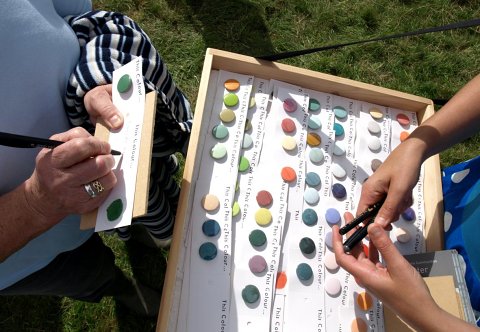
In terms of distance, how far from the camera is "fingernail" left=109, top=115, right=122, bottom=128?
2.59ft

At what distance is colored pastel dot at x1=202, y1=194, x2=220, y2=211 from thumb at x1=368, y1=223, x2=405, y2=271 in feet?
1.14

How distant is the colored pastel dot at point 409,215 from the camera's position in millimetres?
1024

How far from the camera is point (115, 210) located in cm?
73

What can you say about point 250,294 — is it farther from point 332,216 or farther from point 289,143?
point 289,143

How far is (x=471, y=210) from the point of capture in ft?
3.12

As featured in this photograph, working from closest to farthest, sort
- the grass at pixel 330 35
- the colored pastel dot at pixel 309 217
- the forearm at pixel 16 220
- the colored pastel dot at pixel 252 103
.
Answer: the forearm at pixel 16 220
the colored pastel dot at pixel 309 217
the colored pastel dot at pixel 252 103
the grass at pixel 330 35

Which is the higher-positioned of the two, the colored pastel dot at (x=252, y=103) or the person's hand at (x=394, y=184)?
the colored pastel dot at (x=252, y=103)

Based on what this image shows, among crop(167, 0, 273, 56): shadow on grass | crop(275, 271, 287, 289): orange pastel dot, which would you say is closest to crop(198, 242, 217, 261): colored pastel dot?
crop(275, 271, 287, 289): orange pastel dot

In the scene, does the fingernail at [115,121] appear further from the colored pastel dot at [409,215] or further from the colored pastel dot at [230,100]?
the colored pastel dot at [409,215]

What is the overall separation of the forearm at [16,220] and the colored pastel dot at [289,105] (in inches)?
25.1

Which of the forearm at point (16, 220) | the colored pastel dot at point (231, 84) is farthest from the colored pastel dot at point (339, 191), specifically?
the forearm at point (16, 220)

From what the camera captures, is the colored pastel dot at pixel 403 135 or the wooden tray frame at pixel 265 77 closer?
the wooden tray frame at pixel 265 77

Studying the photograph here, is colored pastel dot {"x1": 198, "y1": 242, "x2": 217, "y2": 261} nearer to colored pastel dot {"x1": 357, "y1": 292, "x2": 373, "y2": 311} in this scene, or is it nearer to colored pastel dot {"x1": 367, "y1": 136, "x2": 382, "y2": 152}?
colored pastel dot {"x1": 357, "y1": 292, "x2": 373, "y2": 311}

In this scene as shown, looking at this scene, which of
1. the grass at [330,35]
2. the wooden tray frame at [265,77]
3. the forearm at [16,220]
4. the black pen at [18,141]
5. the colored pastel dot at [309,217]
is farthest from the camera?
the grass at [330,35]
